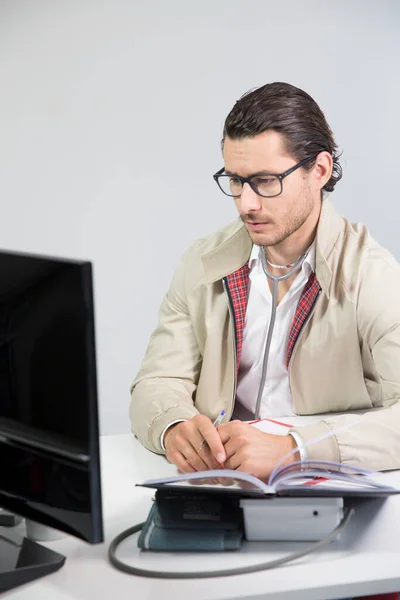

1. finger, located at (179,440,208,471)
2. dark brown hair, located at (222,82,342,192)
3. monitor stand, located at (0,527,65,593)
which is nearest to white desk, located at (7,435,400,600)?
monitor stand, located at (0,527,65,593)

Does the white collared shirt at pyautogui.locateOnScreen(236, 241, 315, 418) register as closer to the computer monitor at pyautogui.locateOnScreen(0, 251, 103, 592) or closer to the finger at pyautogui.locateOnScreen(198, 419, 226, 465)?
the finger at pyautogui.locateOnScreen(198, 419, 226, 465)

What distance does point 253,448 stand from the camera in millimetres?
1523

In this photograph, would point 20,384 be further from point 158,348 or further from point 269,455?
point 158,348

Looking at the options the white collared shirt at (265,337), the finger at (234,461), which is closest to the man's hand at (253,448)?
the finger at (234,461)

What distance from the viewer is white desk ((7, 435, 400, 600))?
3.89 ft

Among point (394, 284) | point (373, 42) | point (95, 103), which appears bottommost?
point (394, 284)

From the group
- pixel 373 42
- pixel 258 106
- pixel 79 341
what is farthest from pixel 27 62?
pixel 79 341

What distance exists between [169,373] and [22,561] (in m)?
0.80

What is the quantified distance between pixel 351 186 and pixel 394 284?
78.9 inches

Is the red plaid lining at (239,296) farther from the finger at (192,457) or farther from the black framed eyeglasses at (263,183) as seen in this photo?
the finger at (192,457)

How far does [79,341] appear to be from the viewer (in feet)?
3.55

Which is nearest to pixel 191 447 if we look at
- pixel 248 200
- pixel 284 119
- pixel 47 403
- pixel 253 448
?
pixel 253 448

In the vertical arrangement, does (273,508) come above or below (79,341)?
below

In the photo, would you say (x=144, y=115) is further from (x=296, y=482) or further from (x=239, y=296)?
(x=296, y=482)
